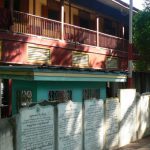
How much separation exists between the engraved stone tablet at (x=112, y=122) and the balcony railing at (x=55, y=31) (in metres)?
6.27

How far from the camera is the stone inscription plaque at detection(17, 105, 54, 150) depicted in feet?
28.2

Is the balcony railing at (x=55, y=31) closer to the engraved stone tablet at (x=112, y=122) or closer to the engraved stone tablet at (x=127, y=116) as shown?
the engraved stone tablet at (x=127, y=116)

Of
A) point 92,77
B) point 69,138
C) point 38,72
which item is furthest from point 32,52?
point 69,138

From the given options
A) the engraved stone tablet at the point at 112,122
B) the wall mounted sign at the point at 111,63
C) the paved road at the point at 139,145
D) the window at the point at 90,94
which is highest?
the wall mounted sign at the point at 111,63

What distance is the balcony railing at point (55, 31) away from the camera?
1791 centimetres

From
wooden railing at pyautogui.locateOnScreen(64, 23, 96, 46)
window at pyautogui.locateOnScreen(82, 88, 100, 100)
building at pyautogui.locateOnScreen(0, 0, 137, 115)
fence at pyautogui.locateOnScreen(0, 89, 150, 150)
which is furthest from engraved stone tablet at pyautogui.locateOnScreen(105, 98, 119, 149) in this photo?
wooden railing at pyautogui.locateOnScreen(64, 23, 96, 46)

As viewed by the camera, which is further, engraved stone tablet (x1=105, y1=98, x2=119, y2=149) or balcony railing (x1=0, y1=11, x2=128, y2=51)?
balcony railing (x1=0, y1=11, x2=128, y2=51)

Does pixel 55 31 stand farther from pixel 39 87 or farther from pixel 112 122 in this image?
pixel 112 122

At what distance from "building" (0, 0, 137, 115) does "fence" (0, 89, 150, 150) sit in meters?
1.96

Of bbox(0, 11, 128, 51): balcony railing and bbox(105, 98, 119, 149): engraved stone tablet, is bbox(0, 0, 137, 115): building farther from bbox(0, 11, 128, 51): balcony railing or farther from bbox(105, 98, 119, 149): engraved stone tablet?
bbox(105, 98, 119, 149): engraved stone tablet

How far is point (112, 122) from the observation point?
12.7m

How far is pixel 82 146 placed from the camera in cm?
1088

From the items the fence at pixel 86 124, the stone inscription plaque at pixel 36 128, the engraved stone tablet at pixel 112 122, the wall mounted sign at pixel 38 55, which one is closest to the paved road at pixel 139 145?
the fence at pixel 86 124

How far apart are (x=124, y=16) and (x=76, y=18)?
16.7 feet
